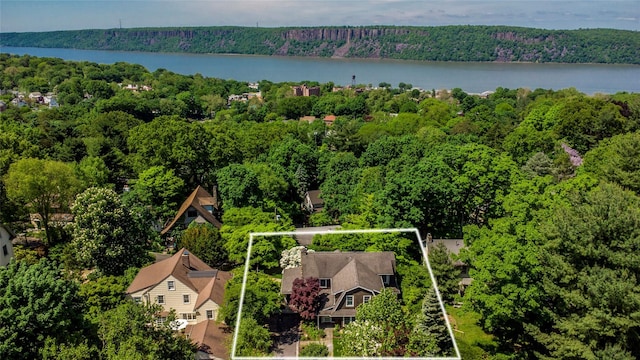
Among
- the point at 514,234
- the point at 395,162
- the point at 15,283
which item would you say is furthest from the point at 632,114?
the point at 15,283

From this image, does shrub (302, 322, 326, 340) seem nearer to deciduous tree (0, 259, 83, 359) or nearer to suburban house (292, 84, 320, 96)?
deciduous tree (0, 259, 83, 359)

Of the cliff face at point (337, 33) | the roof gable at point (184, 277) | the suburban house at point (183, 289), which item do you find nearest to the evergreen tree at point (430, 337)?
the suburban house at point (183, 289)

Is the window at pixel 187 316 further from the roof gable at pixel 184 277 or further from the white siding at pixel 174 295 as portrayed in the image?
the roof gable at pixel 184 277

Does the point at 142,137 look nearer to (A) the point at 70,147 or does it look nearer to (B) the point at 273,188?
(A) the point at 70,147

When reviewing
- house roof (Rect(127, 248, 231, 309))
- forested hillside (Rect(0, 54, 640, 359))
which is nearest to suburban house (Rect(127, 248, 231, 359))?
house roof (Rect(127, 248, 231, 309))

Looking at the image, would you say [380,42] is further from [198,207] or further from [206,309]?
[206,309]
